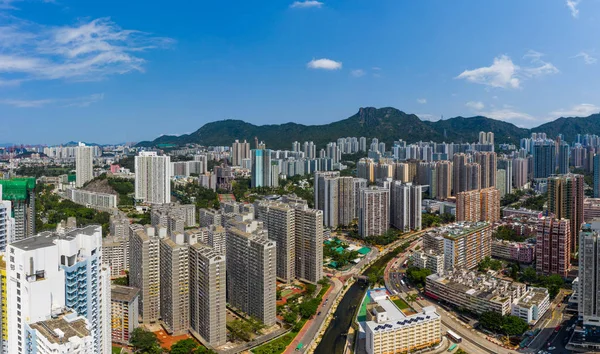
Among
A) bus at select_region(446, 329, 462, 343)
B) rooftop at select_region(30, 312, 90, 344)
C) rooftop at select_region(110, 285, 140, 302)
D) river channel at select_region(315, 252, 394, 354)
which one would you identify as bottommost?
river channel at select_region(315, 252, 394, 354)

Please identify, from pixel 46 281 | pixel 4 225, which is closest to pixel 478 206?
pixel 4 225

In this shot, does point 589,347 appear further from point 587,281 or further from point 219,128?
point 219,128

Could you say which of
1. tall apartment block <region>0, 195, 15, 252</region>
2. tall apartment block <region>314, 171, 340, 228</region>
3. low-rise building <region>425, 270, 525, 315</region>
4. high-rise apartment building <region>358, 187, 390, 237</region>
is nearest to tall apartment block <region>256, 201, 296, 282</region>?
low-rise building <region>425, 270, 525, 315</region>

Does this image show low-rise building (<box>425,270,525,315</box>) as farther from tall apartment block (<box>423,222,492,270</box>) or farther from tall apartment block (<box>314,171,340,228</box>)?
tall apartment block (<box>314,171,340,228</box>)

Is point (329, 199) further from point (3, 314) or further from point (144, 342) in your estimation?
point (3, 314)

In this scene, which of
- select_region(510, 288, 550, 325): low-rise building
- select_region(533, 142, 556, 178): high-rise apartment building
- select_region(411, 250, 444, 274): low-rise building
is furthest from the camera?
select_region(533, 142, 556, 178): high-rise apartment building

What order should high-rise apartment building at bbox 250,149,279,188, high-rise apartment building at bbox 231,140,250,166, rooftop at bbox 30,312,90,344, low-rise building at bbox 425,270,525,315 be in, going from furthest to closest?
high-rise apartment building at bbox 231,140,250,166 → high-rise apartment building at bbox 250,149,279,188 → low-rise building at bbox 425,270,525,315 → rooftop at bbox 30,312,90,344

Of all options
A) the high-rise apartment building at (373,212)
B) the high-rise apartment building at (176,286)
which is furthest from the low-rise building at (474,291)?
the high-rise apartment building at (176,286)
